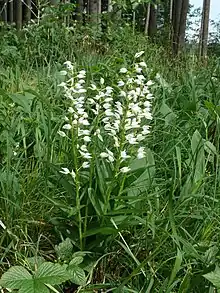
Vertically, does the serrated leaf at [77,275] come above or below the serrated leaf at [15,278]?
below

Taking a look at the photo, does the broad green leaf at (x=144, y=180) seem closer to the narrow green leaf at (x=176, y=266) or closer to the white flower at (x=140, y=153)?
the white flower at (x=140, y=153)

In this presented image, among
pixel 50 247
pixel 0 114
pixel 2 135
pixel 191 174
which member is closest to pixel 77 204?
pixel 50 247

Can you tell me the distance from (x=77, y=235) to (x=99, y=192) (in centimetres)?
16

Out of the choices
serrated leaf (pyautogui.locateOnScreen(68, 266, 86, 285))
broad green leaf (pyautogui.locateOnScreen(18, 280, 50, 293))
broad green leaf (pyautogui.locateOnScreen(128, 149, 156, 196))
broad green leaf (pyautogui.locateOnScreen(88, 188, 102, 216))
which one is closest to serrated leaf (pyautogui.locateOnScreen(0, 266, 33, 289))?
broad green leaf (pyautogui.locateOnScreen(18, 280, 50, 293))

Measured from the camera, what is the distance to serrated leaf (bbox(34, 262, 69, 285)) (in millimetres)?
1375

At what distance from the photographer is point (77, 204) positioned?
1603mm

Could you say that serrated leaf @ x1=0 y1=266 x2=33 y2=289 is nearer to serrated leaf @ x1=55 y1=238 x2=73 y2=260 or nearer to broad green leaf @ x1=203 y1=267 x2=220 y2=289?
serrated leaf @ x1=55 y1=238 x2=73 y2=260

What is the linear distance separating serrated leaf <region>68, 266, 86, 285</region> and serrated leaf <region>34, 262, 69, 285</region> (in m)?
0.03

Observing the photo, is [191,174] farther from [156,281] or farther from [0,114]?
[0,114]

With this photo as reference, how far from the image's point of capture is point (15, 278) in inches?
55.4

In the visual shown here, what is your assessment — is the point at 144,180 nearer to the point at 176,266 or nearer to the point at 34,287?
the point at 176,266

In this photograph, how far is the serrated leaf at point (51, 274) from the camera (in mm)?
1375

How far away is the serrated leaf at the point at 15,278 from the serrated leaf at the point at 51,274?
30 mm

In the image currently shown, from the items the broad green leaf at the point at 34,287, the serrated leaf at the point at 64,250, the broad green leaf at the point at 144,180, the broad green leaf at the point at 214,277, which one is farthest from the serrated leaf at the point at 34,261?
the broad green leaf at the point at 214,277
